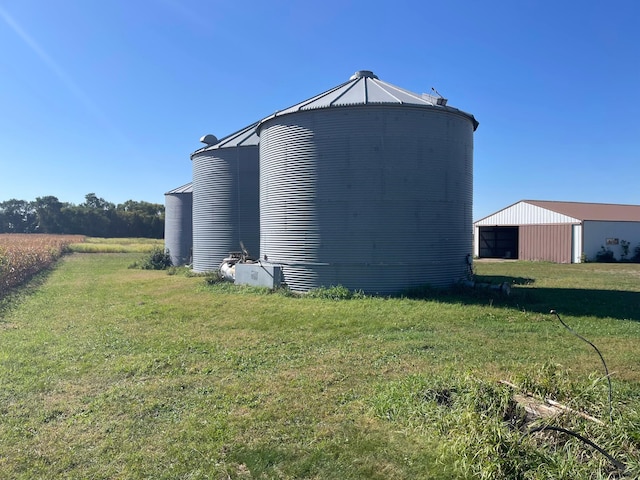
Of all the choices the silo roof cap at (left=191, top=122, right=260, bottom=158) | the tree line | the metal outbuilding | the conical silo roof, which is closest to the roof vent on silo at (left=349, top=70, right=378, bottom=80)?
the conical silo roof

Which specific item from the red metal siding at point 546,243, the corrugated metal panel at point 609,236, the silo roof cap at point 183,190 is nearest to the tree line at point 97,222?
the silo roof cap at point 183,190

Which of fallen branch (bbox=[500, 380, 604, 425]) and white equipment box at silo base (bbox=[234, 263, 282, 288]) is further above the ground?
white equipment box at silo base (bbox=[234, 263, 282, 288])

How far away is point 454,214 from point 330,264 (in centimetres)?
410

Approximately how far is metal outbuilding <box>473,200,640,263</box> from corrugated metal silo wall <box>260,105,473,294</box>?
2317 centimetres

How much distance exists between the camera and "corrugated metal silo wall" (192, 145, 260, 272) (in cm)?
2019

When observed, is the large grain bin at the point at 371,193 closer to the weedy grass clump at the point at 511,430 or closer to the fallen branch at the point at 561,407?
the weedy grass clump at the point at 511,430

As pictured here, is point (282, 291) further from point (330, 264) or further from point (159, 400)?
point (159, 400)

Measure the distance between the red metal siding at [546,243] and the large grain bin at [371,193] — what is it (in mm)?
22945

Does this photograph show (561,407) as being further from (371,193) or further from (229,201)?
(229,201)

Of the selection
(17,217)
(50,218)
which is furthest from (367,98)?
(17,217)

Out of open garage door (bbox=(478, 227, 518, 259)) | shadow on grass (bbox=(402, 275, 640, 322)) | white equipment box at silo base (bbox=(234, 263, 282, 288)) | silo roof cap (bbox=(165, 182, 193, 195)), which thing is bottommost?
shadow on grass (bbox=(402, 275, 640, 322))

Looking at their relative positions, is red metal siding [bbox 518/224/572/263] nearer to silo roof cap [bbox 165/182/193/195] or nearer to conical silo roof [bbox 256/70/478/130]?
conical silo roof [bbox 256/70/478/130]

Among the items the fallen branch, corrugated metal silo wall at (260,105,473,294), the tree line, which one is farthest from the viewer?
the tree line

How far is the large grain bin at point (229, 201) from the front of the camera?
20.2 meters
